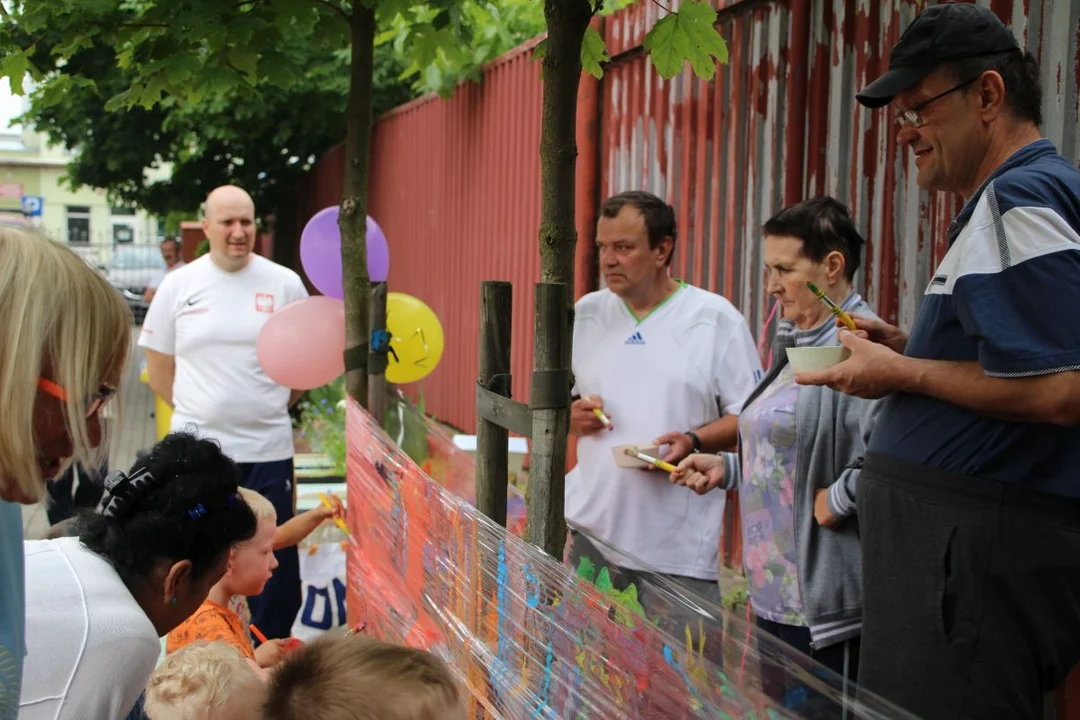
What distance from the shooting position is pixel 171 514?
229 centimetres

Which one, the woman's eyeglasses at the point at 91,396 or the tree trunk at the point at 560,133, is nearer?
the woman's eyeglasses at the point at 91,396

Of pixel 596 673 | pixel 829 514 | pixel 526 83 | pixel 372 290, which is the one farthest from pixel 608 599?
pixel 526 83

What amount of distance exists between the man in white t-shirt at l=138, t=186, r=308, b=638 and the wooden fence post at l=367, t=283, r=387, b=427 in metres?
1.04

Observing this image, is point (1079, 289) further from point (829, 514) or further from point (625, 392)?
point (625, 392)

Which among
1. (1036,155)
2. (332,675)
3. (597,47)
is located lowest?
(332,675)

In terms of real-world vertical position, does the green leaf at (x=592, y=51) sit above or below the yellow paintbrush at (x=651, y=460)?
above

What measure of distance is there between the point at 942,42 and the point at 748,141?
108 inches

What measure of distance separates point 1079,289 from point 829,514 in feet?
2.84

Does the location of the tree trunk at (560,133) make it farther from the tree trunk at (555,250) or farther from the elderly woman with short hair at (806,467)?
the elderly woman with short hair at (806,467)

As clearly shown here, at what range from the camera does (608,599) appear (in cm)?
176

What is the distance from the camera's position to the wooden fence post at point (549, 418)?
7.14 ft

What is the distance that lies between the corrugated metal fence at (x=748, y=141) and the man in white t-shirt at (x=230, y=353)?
2.01 metres

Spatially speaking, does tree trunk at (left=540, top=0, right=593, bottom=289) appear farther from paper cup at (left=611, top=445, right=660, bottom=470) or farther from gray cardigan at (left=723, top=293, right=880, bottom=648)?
paper cup at (left=611, top=445, right=660, bottom=470)

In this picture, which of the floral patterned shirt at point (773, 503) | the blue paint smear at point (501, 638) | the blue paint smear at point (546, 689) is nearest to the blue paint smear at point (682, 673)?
the blue paint smear at point (546, 689)
